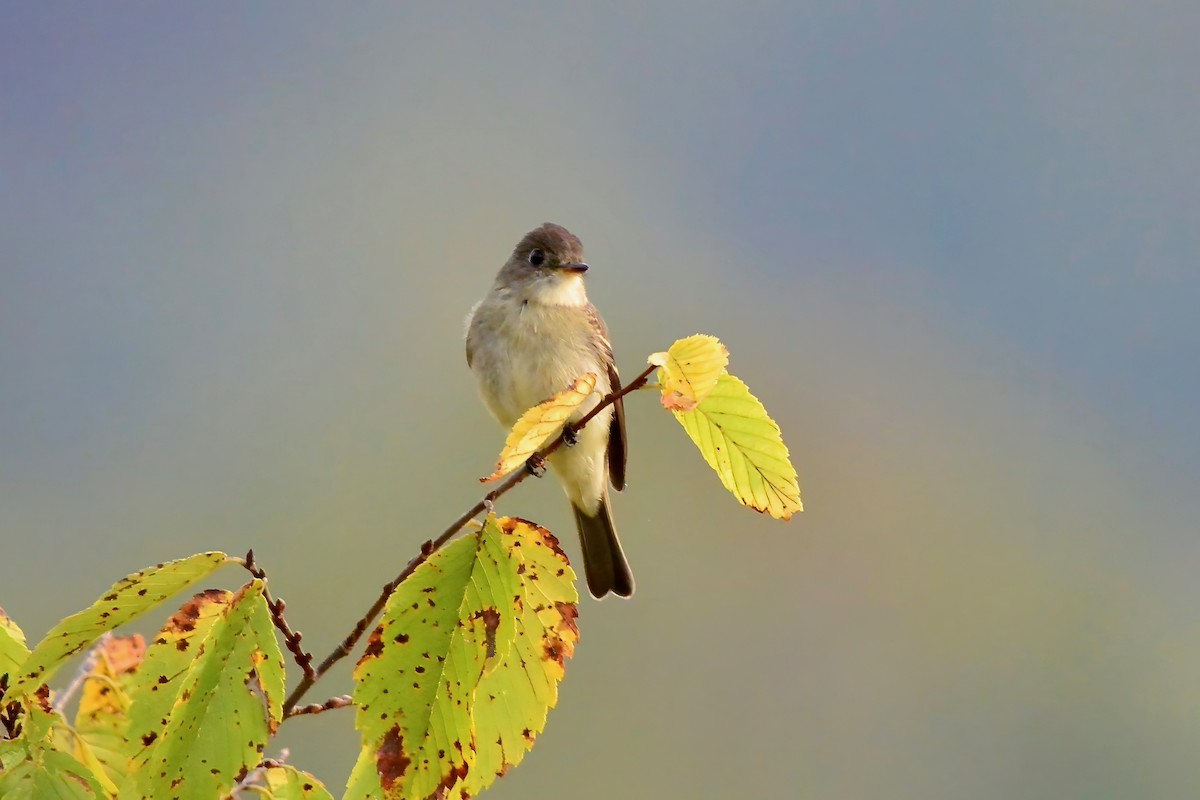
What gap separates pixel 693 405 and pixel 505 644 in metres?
0.39

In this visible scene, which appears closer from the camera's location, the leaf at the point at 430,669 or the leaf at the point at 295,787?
the leaf at the point at 430,669

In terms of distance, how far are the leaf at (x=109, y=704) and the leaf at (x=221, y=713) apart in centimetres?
13

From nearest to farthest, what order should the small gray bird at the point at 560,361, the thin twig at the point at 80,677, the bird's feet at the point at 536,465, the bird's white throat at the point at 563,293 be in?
the thin twig at the point at 80,677
the bird's feet at the point at 536,465
the small gray bird at the point at 560,361
the bird's white throat at the point at 563,293

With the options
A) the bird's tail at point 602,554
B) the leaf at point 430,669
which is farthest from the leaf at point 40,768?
the bird's tail at point 602,554

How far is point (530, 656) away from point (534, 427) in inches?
12.6

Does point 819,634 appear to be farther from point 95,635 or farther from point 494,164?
point 494,164

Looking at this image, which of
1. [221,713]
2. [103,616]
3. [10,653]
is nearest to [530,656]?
[221,713]

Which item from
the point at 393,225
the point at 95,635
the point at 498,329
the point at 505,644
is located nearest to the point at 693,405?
the point at 505,644

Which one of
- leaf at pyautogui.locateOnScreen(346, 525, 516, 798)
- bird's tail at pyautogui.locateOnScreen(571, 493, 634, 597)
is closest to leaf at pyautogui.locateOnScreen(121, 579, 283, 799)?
leaf at pyautogui.locateOnScreen(346, 525, 516, 798)

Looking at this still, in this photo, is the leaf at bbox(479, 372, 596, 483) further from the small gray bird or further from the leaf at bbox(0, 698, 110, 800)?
the small gray bird

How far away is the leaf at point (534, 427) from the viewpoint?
5.53ft

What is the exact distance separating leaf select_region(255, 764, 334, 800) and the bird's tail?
2.49 m

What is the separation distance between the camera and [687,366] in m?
1.80

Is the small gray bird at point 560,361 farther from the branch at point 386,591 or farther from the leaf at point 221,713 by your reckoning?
the leaf at point 221,713
